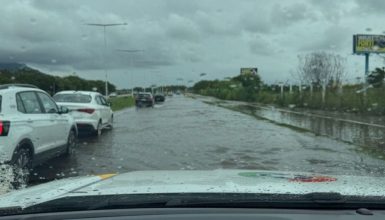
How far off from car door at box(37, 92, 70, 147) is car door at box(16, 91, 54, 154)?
16cm

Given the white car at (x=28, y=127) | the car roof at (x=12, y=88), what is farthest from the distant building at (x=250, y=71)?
the car roof at (x=12, y=88)

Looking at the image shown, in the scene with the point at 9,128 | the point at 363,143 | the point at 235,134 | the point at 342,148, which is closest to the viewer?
the point at 9,128

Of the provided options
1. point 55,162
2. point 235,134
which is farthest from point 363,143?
point 55,162

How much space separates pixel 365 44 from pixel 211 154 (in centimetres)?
4114

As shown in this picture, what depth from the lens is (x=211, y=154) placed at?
14188mm

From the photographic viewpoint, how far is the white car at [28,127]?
9383 millimetres

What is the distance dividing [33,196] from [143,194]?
2.06 feet

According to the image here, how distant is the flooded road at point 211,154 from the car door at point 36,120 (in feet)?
1.79

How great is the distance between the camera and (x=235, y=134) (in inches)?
795

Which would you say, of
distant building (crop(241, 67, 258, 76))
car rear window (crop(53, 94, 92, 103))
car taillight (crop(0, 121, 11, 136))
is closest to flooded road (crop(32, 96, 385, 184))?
car taillight (crop(0, 121, 11, 136))

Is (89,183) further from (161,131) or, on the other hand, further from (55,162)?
(161,131)

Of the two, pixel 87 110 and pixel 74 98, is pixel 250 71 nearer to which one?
pixel 74 98


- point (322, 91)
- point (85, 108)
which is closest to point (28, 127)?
point (85, 108)

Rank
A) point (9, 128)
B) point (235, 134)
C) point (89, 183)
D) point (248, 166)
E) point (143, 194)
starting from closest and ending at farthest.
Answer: point (143, 194) < point (89, 183) < point (9, 128) < point (248, 166) < point (235, 134)
